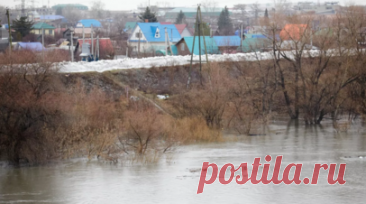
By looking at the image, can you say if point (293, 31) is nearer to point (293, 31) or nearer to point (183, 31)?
point (293, 31)

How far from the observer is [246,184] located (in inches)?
610

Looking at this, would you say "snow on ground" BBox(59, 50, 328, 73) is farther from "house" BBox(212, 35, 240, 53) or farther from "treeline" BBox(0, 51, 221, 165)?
"house" BBox(212, 35, 240, 53)

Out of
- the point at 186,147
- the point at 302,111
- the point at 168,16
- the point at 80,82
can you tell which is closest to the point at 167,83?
the point at 80,82

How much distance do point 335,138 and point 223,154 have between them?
5786mm

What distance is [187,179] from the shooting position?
634 inches

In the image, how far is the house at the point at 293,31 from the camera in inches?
1076

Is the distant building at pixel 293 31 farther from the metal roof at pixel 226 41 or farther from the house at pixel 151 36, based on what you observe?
the house at pixel 151 36

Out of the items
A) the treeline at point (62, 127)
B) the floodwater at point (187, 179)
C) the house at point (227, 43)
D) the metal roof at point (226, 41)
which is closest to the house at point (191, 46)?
the house at point (227, 43)

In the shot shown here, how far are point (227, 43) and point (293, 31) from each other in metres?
23.1

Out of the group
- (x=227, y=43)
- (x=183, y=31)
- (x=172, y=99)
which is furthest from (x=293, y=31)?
(x=183, y=31)

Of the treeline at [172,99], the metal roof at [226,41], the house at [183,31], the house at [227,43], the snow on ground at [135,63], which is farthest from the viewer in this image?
the house at [183,31]

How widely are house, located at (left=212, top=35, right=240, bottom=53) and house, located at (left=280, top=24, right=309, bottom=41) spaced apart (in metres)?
19.7

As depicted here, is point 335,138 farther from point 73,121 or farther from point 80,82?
point 80,82

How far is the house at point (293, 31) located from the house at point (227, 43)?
19.7 m
